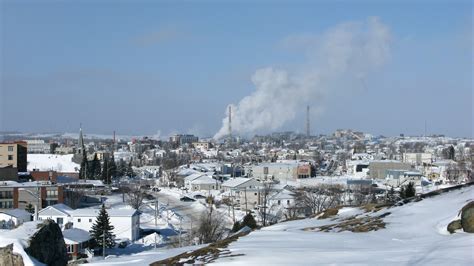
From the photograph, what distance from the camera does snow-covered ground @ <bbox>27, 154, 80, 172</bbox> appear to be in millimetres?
66963

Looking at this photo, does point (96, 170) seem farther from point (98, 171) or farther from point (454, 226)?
point (454, 226)

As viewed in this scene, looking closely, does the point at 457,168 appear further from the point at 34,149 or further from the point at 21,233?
the point at 34,149

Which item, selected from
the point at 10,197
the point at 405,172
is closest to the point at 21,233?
the point at 10,197

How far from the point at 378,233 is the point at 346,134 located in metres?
193

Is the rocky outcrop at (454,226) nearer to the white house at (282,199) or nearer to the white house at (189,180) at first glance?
the white house at (282,199)

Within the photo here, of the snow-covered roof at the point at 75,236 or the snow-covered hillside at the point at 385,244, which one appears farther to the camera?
the snow-covered roof at the point at 75,236

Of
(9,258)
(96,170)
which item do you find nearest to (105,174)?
(96,170)

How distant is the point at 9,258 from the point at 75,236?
42.5 feet

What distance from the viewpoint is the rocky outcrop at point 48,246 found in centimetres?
1031

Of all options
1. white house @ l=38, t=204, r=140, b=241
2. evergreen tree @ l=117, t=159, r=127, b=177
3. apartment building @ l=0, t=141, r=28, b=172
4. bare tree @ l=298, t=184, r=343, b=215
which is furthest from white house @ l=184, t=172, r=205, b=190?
white house @ l=38, t=204, r=140, b=241

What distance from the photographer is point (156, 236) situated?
25.7 m

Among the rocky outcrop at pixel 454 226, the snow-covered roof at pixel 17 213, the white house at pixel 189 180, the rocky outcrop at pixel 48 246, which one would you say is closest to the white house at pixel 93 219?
the snow-covered roof at pixel 17 213

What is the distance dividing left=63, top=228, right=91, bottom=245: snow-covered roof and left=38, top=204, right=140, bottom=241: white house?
304cm

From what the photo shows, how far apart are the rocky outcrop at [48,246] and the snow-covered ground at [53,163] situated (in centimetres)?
5409
